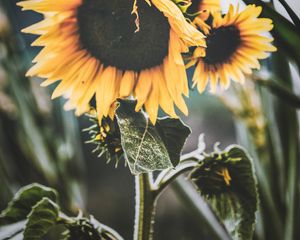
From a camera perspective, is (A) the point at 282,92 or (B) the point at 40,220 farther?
(A) the point at 282,92

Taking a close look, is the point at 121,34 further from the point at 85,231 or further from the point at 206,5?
the point at 85,231

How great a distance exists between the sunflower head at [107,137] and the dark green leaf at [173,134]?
0.07 m

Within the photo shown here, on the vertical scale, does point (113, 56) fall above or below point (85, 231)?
above

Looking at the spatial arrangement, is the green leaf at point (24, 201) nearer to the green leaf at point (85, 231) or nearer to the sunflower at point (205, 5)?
the green leaf at point (85, 231)

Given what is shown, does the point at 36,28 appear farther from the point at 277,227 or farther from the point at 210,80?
the point at 277,227

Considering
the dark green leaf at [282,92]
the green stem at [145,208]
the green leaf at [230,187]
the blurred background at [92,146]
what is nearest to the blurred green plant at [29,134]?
the blurred background at [92,146]

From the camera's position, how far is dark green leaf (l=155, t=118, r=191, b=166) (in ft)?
2.29

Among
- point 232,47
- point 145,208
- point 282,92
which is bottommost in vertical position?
point 145,208

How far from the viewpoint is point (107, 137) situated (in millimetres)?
718

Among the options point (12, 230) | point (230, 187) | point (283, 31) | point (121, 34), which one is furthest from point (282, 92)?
point (12, 230)

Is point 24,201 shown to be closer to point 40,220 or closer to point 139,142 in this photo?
point 40,220

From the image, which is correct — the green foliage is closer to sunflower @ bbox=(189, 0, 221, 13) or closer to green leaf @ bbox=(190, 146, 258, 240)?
green leaf @ bbox=(190, 146, 258, 240)

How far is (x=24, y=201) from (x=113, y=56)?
0.30m

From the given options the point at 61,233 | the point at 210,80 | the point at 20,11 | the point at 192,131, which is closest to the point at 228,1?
the point at 210,80
